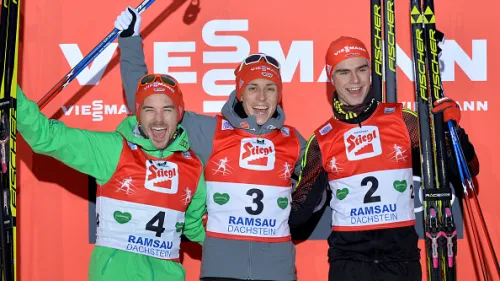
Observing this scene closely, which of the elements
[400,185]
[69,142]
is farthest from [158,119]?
[400,185]

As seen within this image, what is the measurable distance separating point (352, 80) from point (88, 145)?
1240 millimetres

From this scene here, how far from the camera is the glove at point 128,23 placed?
11.1 ft

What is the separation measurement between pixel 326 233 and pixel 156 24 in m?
1.54

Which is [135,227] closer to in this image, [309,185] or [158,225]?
Answer: [158,225]

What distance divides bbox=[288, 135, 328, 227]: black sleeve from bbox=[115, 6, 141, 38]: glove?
1015 millimetres

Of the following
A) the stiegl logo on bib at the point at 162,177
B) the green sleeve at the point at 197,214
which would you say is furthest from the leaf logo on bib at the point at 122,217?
the green sleeve at the point at 197,214

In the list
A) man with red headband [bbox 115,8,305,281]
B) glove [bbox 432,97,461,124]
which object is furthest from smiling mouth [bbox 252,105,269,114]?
glove [bbox 432,97,461,124]

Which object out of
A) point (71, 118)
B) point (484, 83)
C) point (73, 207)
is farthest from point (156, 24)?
point (484, 83)

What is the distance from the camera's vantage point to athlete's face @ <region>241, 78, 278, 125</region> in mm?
3336

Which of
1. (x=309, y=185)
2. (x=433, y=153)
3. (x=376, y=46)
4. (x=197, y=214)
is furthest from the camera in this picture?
(x=376, y=46)

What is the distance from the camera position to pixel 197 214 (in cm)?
344

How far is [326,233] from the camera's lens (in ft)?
13.3

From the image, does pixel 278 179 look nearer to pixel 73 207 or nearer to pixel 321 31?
pixel 321 31

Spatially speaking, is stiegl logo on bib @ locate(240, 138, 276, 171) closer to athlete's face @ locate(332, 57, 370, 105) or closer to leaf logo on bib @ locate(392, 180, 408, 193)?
athlete's face @ locate(332, 57, 370, 105)
